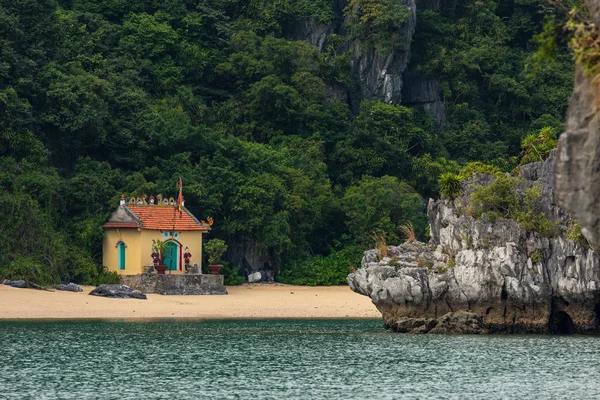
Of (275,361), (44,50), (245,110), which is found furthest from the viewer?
(245,110)

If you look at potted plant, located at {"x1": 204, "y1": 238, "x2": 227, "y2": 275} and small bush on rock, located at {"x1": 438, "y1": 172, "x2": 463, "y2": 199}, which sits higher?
small bush on rock, located at {"x1": 438, "y1": 172, "x2": 463, "y2": 199}

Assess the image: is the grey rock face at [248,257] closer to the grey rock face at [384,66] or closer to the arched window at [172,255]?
the arched window at [172,255]

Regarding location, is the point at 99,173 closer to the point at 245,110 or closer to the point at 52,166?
Answer: the point at 52,166

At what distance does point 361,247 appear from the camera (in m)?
56.5

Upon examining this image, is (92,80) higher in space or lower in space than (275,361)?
higher

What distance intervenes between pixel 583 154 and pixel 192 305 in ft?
109

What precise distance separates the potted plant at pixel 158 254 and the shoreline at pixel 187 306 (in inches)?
70.4

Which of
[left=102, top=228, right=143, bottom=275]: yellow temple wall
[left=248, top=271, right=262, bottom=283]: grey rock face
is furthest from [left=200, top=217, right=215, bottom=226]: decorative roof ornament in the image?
[left=248, top=271, right=262, bottom=283]: grey rock face

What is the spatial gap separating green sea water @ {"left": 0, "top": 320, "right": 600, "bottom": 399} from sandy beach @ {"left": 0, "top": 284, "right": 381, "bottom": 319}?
2946mm

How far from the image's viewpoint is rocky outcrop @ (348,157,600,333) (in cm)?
3688

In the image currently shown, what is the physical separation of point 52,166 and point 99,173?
2809 mm

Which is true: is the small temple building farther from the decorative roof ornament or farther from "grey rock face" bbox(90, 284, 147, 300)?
"grey rock face" bbox(90, 284, 147, 300)

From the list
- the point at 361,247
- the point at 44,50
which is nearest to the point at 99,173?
the point at 44,50

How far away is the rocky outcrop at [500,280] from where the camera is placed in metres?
36.9
